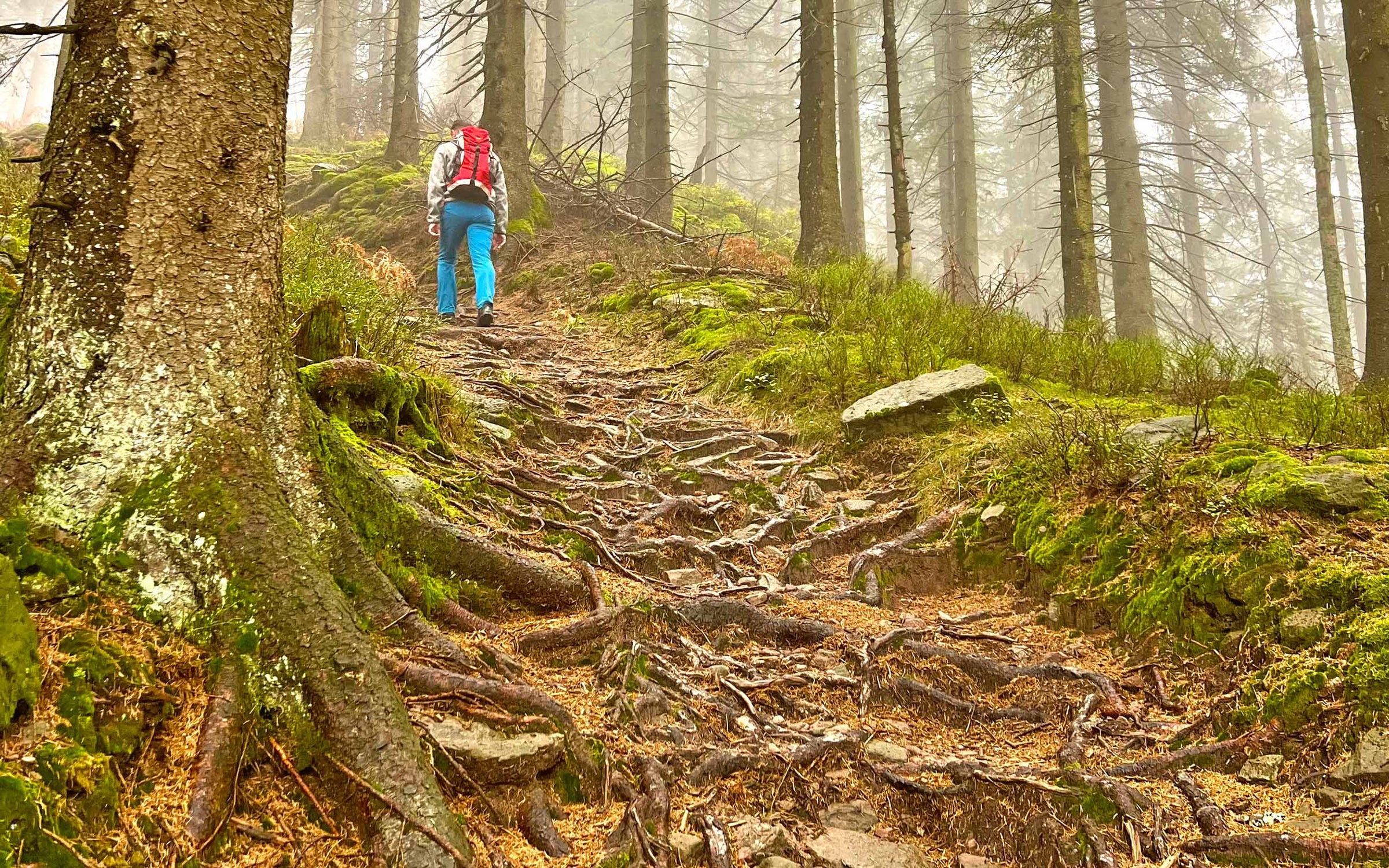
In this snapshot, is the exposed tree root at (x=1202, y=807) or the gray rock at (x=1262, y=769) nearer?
the exposed tree root at (x=1202, y=807)

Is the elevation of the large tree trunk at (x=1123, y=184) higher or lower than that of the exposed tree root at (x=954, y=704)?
higher

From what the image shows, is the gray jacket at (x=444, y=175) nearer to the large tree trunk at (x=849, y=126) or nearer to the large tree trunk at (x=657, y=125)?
the large tree trunk at (x=657, y=125)

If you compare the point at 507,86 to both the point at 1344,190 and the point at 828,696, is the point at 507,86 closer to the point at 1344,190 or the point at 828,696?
the point at 828,696

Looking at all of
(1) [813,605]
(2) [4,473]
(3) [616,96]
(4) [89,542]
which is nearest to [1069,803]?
(1) [813,605]

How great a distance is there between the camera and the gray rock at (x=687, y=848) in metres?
2.00

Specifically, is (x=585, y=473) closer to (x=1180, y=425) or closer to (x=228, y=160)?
(x=228, y=160)

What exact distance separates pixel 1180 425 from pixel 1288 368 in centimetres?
292

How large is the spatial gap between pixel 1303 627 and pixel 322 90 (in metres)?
23.6

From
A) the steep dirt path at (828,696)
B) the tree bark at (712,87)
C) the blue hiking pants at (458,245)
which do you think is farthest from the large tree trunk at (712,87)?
the steep dirt path at (828,696)

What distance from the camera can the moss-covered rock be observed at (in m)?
1.39

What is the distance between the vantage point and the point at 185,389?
6.42 feet

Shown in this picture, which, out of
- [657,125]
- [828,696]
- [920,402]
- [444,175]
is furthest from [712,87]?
[828,696]

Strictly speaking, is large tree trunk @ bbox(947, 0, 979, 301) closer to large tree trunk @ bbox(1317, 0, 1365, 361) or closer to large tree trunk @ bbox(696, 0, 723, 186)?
large tree trunk @ bbox(696, 0, 723, 186)

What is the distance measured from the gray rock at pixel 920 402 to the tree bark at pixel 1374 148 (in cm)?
369
